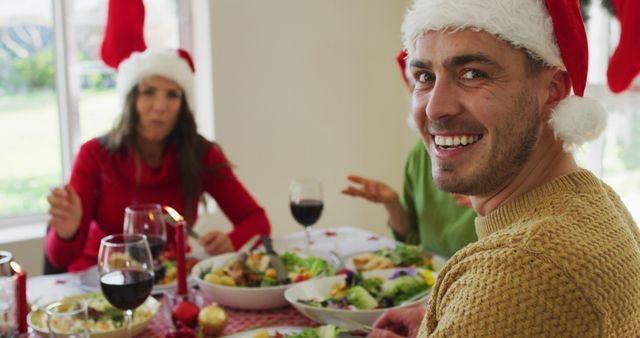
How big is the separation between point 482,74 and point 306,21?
2557 millimetres

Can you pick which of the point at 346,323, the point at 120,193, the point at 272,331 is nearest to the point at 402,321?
the point at 346,323

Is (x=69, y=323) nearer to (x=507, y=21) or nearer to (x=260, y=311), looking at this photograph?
(x=260, y=311)

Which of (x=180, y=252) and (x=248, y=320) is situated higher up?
(x=180, y=252)

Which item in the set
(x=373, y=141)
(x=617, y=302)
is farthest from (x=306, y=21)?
(x=617, y=302)

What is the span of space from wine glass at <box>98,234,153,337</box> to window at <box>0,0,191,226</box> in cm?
205

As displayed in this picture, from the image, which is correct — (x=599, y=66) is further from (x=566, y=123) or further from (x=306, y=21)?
(x=566, y=123)

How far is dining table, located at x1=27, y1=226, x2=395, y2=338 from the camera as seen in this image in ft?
4.58

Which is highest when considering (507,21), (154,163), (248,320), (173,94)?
(507,21)

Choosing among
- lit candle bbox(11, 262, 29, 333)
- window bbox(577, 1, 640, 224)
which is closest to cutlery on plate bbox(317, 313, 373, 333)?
lit candle bbox(11, 262, 29, 333)

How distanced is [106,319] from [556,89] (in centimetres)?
96

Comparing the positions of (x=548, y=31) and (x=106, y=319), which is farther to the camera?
(x=106, y=319)

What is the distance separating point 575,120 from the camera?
0.98m

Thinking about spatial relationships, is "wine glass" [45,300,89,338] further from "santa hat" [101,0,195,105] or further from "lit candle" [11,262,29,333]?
"santa hat" [101,0,195,105]

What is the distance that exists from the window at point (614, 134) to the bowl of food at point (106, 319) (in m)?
2.22
